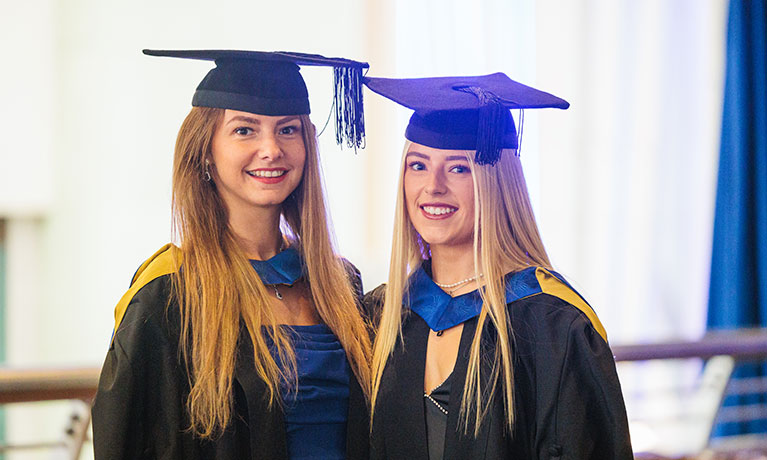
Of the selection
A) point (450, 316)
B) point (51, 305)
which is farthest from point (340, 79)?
point (51, 305)

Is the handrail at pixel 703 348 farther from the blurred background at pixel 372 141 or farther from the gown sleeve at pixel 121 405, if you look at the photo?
the gown sleeve at pixel 121 405

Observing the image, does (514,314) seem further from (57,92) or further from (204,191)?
(57,92)

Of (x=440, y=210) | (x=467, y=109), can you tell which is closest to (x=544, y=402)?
(x=440, y=210)

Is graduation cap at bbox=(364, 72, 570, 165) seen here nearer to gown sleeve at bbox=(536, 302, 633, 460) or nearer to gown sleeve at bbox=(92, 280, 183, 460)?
gown sleeve at bbox=(536, 302, 633, 460)

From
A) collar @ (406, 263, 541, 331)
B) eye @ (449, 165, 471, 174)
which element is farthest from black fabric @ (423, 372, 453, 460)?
eye @ (449, 165, 471, 174)

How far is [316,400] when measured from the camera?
5.24ft

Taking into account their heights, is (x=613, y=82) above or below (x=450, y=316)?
above

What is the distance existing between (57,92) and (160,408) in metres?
1.60

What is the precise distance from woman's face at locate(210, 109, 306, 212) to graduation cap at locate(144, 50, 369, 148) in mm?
23

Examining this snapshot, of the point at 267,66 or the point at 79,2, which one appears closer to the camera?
the point at 267,66

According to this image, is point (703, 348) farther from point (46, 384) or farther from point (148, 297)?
point (46, 384)

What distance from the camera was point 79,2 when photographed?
2.81 meters

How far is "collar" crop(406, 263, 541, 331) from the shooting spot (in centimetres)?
156

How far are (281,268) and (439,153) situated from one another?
38cm
